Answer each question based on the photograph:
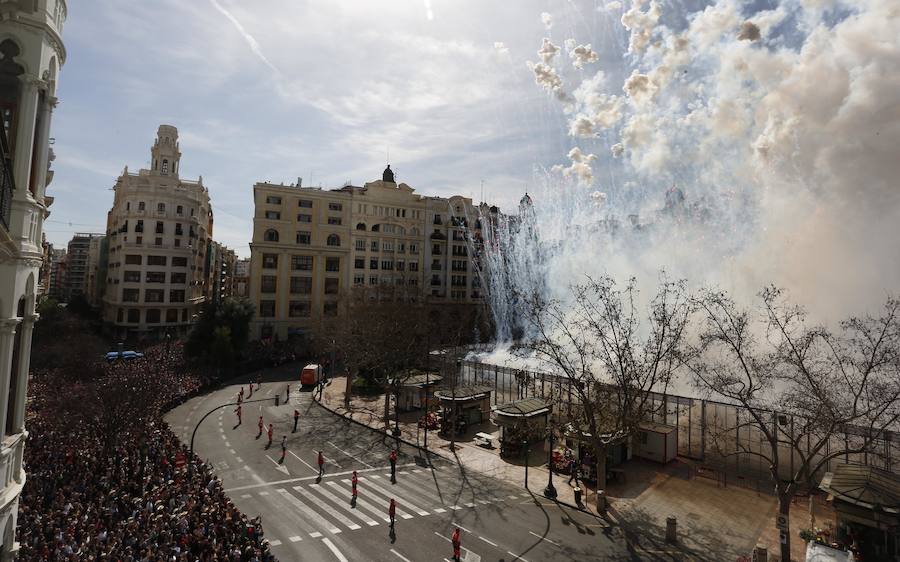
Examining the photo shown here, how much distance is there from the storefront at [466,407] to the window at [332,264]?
43.2 m

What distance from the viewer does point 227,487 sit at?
953 inches

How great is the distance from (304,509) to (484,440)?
45.6ft

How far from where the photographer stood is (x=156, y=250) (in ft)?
221

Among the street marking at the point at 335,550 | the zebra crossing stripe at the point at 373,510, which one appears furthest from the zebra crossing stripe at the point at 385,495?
the street marking at the point at 335,550

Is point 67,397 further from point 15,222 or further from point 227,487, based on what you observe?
point 15,222

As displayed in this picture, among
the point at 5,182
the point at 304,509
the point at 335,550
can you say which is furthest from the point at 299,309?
the point at 5,182

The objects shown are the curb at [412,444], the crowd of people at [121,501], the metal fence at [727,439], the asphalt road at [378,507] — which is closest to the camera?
the crowd of people at [121,501]

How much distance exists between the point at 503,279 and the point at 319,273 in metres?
31.9

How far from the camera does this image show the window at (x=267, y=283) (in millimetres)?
70688

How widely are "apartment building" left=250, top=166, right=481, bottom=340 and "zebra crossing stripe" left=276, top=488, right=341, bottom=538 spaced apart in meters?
37.2

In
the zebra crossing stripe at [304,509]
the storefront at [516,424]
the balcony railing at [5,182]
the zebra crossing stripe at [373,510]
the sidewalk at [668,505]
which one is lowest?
the zebra crossing stripe at [304,509]

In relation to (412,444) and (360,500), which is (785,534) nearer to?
(360,500)

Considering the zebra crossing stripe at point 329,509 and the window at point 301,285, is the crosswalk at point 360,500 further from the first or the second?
the window at point 301,285

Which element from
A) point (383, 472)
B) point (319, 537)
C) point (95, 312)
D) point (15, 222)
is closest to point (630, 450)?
point (383, 472)
